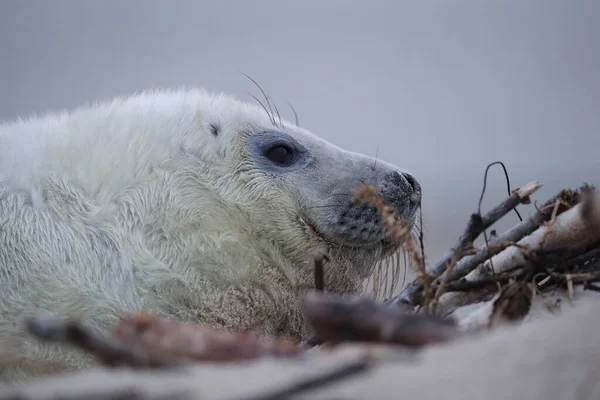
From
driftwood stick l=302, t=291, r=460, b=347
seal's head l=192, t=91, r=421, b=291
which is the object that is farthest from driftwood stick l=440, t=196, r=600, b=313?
driftwood stick l=302, t=291, r=460, b=347

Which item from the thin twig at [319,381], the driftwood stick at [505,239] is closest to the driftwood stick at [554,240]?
the driftwood stick at [505,239]

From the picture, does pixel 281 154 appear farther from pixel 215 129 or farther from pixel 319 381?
pixel 319 381

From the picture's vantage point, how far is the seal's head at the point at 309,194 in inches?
100

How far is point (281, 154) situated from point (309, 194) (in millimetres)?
199

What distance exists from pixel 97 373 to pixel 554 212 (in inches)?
51.7

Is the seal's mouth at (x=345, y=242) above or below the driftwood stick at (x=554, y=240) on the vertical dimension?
above

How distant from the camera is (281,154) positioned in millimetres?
2729

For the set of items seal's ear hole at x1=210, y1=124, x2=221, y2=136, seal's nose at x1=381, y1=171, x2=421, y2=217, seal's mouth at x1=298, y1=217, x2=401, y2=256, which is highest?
seal's ear hole at x1=210, y1=124, x2=221, y2=136

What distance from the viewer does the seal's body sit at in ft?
7.48

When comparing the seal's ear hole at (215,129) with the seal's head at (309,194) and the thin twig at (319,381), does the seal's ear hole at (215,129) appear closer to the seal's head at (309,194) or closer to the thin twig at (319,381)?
the seal's head at (309,194)

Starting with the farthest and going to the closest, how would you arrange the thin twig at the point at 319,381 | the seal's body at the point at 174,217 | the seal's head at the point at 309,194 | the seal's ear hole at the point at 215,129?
the seal's ear hole at the point at 215,129 → the seal's head at the point at 309,194 → the seal's body at the point at 174,217 → the thin twig at the point at 319,381

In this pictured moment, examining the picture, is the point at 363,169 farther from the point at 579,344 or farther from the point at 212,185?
the point at 579,344

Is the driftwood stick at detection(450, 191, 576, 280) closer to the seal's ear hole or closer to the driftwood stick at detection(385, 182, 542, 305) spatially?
the driftwood stick at detection(385, 182, 542, 305)

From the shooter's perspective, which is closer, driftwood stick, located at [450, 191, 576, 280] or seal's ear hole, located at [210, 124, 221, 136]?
driftwood stick, located at [450, 191, 576, 280]
